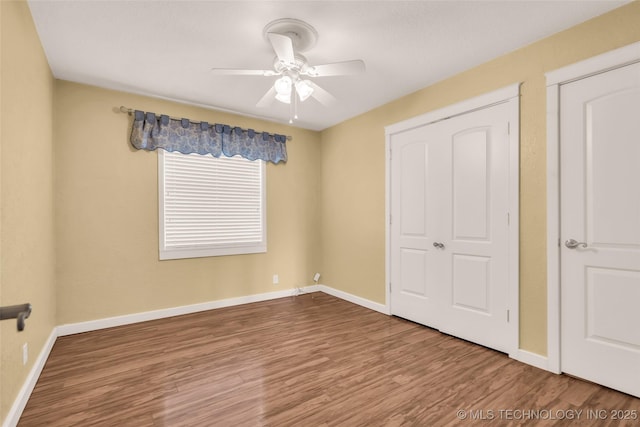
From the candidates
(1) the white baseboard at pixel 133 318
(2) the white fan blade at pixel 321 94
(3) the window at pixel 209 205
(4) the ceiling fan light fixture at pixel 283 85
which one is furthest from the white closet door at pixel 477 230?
(3) the window at pixel 209 205

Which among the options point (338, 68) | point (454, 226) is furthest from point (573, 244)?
point (338, 68)

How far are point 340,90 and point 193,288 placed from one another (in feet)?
9.86

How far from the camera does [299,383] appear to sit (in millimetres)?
2227

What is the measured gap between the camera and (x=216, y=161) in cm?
405

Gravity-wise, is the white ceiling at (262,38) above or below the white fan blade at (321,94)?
above

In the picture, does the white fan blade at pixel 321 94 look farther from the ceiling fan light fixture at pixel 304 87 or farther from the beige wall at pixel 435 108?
the beige wall at pixel 435 108

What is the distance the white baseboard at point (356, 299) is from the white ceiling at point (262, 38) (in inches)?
104

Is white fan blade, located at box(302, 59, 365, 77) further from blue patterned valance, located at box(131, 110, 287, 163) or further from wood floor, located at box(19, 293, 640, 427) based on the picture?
wood floor, located at box(19, 293, 640, 427)

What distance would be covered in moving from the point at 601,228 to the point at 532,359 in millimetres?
1149

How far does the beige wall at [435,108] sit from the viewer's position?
7.51ft

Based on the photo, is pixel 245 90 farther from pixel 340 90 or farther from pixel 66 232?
pixel 66 232

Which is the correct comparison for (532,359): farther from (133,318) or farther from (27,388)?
(133,318)

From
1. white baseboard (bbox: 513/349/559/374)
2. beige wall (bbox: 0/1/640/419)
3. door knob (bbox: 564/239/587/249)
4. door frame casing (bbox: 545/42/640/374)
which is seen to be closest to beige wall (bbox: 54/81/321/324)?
beige wall (bbox: 0/1/640/419)

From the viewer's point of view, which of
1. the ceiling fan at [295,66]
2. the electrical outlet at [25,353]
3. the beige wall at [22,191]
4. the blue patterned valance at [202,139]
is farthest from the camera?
the blue patterned valance at [202,139]
